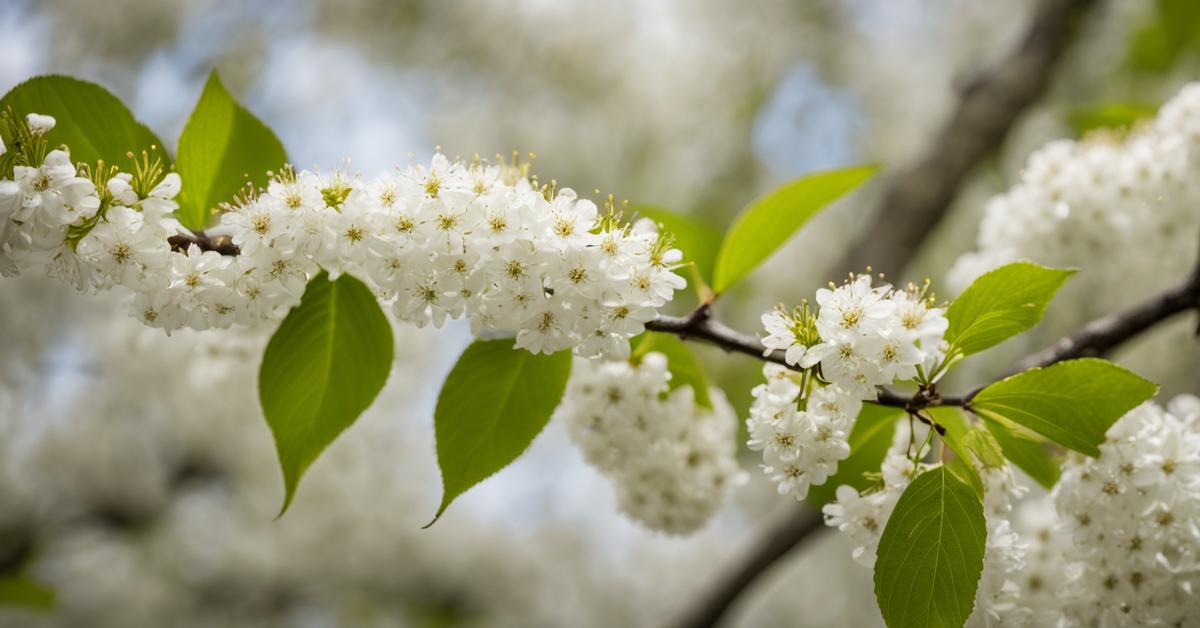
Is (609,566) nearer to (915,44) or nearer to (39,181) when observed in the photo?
(915,44)

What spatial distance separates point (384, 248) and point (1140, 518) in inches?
27.7

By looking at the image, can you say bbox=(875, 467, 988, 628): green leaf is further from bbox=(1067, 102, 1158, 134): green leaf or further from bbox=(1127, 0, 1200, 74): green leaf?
bbox=(1127, 0, 1200, 74): green leaf

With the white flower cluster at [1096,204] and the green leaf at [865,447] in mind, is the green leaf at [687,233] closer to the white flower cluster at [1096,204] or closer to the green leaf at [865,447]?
the green leaf at [865,447]

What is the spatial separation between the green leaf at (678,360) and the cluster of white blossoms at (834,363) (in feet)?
0.63

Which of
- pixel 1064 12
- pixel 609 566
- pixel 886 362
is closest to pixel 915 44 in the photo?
pixel 1064 12

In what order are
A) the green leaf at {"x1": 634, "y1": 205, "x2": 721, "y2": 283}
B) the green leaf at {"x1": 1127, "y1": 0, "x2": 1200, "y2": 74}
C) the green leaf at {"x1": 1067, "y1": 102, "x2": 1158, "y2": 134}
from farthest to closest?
1. the green leaf at {"x1": 1127, "y1": 0, "x2": 1200, "y2": 74}
2. the green leaf at {"x1": 1067, "y1": 102, "x2": 1158, "y2": 134}
3. the green leaf at {"x1": 634, "y1": 205, "x2": 721, "y2": 283}

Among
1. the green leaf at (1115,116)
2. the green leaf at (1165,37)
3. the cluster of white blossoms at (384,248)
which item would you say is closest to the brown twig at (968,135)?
the green leaf at (1165,37)

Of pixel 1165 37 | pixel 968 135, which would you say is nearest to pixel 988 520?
pixel 968 135

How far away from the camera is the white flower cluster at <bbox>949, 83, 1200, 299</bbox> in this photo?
128 cm

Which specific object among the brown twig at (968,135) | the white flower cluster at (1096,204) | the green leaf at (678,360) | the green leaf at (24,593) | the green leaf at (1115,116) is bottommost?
the green leaf at (678,360)

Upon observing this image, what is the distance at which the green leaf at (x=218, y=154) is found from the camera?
0.88 metres

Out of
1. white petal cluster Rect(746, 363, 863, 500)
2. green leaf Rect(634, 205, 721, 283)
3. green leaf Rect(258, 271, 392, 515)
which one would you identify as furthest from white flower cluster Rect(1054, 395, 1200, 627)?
green leaf Rect(258, 271, 392, 515)

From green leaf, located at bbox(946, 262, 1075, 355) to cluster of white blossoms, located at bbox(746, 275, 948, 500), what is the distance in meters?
0.02

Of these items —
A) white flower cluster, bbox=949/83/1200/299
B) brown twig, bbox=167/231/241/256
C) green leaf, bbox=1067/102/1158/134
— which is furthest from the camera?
green leaf, bbox=1067/102/1158/134
